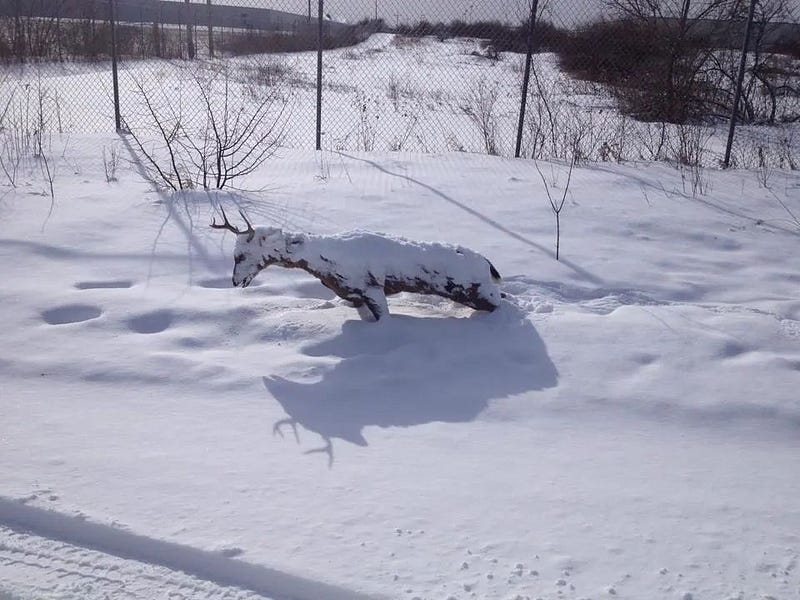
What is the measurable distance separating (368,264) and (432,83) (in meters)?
11.6

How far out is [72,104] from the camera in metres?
10.8

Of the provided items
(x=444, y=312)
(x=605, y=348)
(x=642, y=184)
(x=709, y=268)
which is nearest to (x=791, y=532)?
(x=605, y=348)

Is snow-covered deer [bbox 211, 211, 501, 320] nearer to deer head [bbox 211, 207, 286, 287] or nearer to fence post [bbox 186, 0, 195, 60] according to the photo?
deer head [bbox 211, 207, 286, 287]

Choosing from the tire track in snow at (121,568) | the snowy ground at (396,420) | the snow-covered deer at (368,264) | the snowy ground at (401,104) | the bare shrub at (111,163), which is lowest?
the tire track in snow at (121,568)

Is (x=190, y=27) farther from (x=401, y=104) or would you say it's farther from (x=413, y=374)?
(x=413, y=374)

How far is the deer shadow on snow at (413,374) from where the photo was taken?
305 cm

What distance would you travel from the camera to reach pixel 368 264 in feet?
12.2

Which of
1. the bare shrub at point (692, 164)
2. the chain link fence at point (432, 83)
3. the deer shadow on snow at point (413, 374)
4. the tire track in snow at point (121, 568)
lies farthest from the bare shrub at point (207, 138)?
the bare shrub at point (692, 164)

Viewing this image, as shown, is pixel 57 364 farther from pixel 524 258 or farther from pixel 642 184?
pixel 642 184

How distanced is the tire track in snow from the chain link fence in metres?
5.77

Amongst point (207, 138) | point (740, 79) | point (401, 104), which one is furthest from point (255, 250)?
point (401, 104)

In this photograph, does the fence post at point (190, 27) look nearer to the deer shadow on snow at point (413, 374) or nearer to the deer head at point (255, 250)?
the deer head at point (255, 250)

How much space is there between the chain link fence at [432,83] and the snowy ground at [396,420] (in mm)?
3311

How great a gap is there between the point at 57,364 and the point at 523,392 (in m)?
2.14
